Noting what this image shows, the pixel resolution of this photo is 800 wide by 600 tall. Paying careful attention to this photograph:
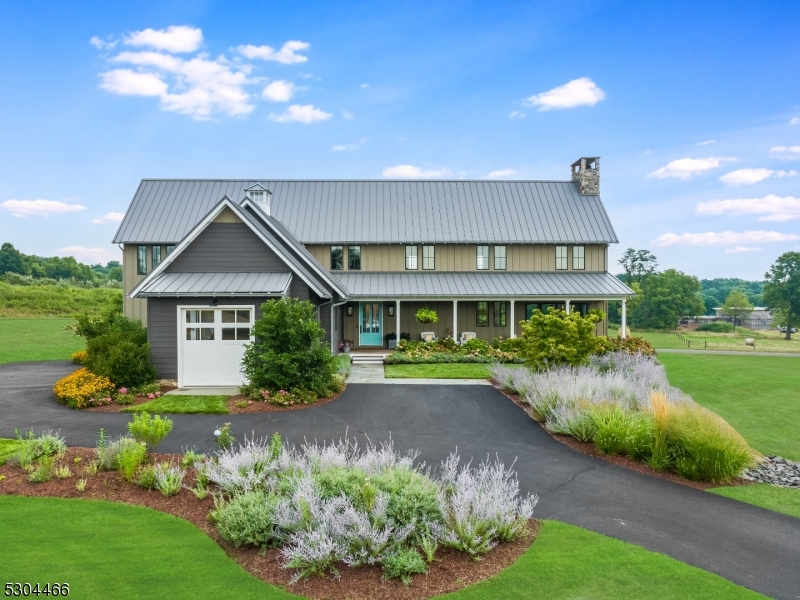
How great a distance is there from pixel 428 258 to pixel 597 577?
2273 centimetres

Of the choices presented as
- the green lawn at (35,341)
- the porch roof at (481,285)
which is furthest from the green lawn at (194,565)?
the green lawn at (35,341)

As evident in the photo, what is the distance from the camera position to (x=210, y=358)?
1534 centimetres

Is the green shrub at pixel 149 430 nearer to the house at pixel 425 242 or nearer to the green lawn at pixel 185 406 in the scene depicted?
the green lawn at pixel 185 406

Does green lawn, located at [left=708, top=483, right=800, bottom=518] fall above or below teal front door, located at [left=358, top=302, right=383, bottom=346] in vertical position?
below

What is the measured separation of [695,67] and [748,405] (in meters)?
13.5

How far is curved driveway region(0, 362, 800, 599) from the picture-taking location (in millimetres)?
5852

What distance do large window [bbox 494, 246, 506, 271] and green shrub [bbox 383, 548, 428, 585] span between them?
23394 mm

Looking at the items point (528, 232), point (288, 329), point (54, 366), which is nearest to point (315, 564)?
point (288, 329)

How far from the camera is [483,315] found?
86.5 feet

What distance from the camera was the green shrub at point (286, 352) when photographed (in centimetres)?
1370

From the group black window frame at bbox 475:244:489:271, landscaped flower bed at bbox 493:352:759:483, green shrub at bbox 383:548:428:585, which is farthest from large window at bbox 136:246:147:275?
green shrub at bbox 383:548:428:585

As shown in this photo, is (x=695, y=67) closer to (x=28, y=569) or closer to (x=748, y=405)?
(x=748, y=405)

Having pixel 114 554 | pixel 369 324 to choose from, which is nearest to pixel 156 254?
pixel 369 324

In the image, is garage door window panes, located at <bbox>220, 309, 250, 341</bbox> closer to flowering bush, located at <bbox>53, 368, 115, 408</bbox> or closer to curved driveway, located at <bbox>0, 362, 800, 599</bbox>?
flowering bush, located at <bbox>53, 368, 115, 408</bbox>
